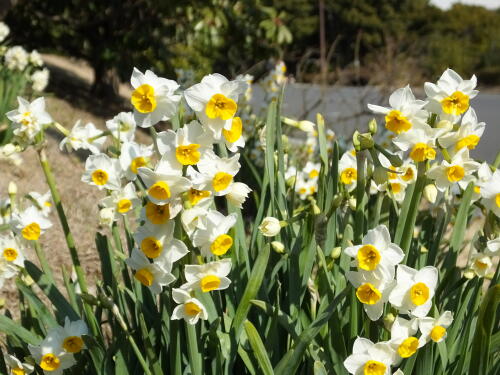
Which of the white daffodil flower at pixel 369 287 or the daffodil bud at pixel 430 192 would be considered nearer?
the white daffodil flower at pixel 369 287

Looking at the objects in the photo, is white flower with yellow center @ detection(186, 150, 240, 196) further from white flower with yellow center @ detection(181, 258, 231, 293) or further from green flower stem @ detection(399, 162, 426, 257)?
green flower stem @ detection(399, 162, 426, 257)

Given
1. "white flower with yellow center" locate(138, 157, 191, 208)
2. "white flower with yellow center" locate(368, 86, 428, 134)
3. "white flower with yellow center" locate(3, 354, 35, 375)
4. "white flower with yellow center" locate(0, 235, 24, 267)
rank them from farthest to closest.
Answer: "white flower with yellow center" locate(0, 235, 24, 267)
"white flower with yellow center" locate(3, 354, 35, 375)
"white flower with yellow center" locate(368, 86, 428, 134)
"white flower with yellow center" locate(138, 157, 191, 208)

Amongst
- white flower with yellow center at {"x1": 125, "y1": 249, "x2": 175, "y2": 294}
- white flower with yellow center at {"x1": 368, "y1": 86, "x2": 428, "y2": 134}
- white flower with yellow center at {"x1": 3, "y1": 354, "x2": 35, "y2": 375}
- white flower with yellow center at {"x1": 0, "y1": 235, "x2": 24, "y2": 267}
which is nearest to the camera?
white flower with yellow center at {"x1": 125, "y1": 249, "x2": 175, "y2": 294}

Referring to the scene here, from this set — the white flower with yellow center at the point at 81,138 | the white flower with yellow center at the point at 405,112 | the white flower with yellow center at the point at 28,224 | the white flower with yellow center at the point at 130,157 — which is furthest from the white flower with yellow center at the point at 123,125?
the white flower with yellow center at the point at 405,112

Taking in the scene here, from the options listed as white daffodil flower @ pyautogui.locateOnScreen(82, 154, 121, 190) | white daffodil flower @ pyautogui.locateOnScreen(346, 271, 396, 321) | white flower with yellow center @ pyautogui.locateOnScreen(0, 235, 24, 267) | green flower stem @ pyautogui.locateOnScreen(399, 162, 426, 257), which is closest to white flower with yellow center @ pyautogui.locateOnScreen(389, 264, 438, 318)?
white daffodil flower @ pyautogui.locateOnScreen(346, 271, 396, 321)

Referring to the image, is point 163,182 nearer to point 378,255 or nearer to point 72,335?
point 378,255

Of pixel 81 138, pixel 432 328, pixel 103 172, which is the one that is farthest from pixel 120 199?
pixel 432 328

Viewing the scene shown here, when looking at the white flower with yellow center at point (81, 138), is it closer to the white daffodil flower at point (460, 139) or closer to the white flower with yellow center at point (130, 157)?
the white flower with yellow center at point (130, 157)
